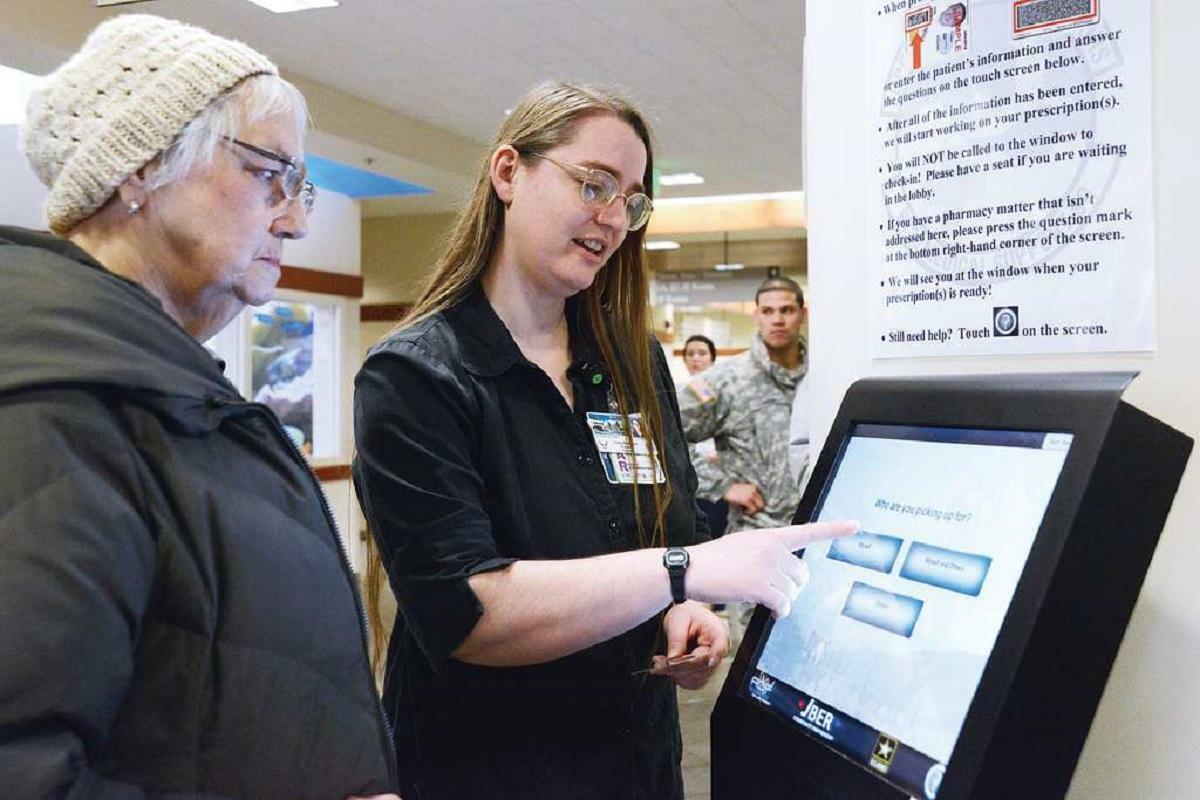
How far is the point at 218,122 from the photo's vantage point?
3.33 ft

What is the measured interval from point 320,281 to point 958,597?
8571 mm

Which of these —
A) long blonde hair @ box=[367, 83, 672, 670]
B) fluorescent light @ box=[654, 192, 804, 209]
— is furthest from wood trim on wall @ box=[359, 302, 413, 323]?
long blonde hair @ box=[367, 83, 672, 670]

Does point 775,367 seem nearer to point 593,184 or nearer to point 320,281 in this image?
point 593,184

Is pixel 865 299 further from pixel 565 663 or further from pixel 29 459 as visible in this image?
pixel 29 459

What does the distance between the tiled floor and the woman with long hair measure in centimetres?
204

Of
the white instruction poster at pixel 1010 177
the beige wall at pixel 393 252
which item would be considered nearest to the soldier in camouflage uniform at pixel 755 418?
the white instruction poster at pixel 1010 177

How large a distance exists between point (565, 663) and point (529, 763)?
130 mm

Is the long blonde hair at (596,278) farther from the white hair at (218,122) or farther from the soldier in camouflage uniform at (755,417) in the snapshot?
the soldier in camouflage uniform at (755,417)

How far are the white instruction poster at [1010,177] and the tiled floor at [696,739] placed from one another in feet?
8.03

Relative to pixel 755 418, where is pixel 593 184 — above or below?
above

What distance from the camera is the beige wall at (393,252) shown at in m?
11.2

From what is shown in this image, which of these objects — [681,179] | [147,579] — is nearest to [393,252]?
[681,179]

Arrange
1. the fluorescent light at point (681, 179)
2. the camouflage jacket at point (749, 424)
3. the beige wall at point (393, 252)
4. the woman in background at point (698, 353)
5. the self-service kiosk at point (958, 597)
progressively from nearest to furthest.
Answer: the self-service kiosk at point (958, 597) < the camouflage jacket at point (749, 424) < the woman in background at point (698, 353) < the fluorescent light at point (681, 179) < the beige wall at point (393, 252)

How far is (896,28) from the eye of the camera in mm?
1162
